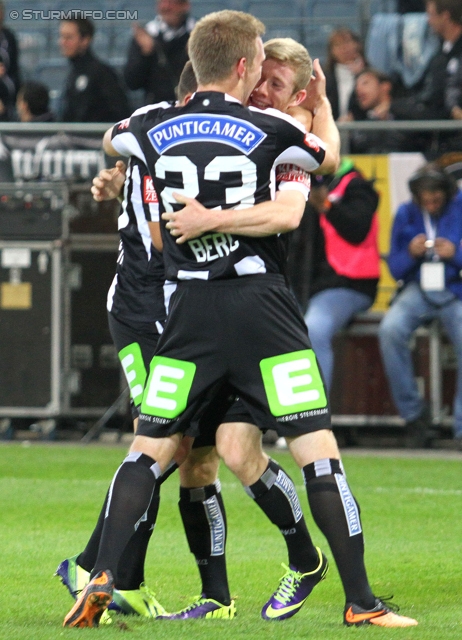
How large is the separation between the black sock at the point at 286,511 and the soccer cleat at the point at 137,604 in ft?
1.80

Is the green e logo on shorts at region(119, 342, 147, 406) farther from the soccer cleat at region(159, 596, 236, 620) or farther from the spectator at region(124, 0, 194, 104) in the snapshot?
the spectator at region(124, 0, 194, 104)

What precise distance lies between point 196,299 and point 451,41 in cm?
881

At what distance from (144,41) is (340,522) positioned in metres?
9.82

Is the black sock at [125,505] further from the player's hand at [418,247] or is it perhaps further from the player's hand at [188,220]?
the player's hand at [418,247]

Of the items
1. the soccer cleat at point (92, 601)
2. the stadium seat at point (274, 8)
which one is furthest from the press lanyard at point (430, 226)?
the soccer cleat at point (92, 601)

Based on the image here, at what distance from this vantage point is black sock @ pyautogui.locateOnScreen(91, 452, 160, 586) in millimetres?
4117

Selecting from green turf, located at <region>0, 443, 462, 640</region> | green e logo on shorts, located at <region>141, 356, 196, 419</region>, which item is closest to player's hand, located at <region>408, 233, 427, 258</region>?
green turf, located at <region>0, 443, 462, 640</region>

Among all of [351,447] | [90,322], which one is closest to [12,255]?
[90,322]

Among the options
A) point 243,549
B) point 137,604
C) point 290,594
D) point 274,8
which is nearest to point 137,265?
point 137,604

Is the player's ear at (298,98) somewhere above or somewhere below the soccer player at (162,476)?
above

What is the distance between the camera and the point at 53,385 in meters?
11.1

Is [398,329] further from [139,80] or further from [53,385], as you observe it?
[139,80]

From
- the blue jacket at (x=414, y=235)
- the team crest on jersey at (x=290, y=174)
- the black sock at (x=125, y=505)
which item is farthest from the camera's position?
the blue jacket at (x=414, y=235)

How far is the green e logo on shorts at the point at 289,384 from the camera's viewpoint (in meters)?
4.20
